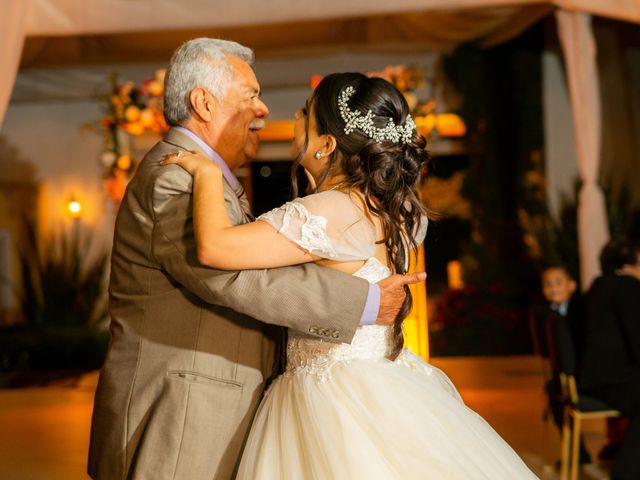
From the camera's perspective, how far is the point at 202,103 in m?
2.46

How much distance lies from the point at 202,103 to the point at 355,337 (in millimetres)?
746

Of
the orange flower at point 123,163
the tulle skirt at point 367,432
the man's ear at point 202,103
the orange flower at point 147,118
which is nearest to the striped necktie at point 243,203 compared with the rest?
the man's ear at point 202,103

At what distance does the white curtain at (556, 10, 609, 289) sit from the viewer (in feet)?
21.5

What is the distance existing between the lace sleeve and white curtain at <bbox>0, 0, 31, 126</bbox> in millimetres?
3623

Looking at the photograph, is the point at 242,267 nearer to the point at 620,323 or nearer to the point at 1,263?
the point at 620,323

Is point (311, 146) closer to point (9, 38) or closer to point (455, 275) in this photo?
point (9, 38)

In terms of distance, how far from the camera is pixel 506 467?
2.20 metres

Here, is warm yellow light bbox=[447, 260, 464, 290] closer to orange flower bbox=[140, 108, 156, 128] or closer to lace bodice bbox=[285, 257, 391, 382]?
orange flower bbox=[140, 108, 156, 128]

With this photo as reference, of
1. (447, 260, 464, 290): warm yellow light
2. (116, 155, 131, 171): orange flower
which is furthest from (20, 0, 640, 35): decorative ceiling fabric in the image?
(447, 260, 464, 290): warm yellow light

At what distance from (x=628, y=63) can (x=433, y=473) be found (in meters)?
8.63

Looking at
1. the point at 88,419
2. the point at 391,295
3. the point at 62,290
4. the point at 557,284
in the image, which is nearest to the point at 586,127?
the point at 557,284

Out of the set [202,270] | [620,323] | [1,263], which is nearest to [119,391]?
[202,270]

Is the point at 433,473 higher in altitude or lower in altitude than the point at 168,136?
lower

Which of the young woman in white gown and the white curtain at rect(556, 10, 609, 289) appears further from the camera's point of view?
the white curtain at rect(556, 10, 609, 289)
